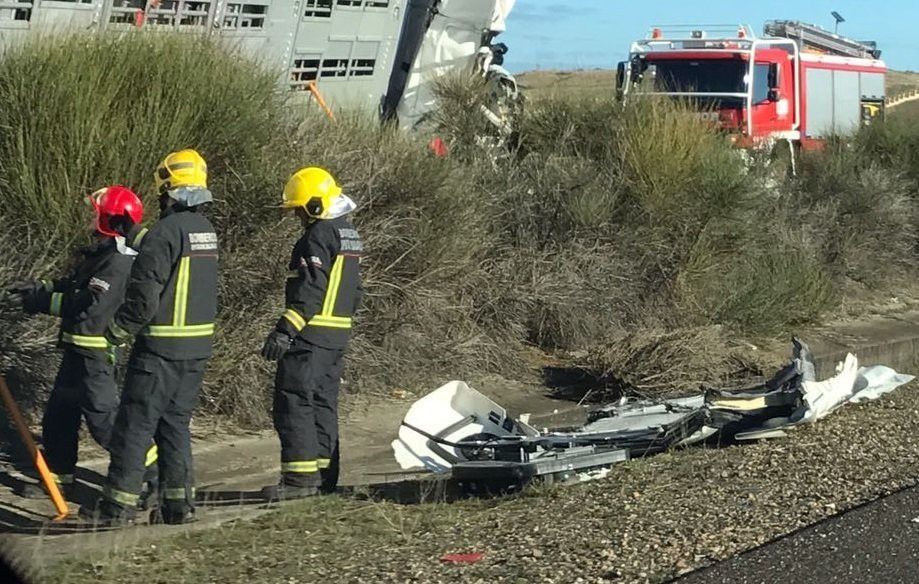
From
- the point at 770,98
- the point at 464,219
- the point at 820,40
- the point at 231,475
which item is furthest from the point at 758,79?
the point at 231,475

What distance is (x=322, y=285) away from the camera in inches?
308

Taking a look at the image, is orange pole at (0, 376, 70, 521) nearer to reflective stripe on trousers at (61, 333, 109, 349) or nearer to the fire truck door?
reflective stripe on trousers at (61, 333, 109, 349)

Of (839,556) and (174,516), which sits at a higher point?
(839,556)

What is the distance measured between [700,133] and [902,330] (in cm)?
348

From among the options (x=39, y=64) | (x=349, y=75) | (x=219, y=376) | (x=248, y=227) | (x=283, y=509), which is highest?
(x=349, y=75)

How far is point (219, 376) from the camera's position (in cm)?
958

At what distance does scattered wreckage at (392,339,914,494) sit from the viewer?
7.98 m

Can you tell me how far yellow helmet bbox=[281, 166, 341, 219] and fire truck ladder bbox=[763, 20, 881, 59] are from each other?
20798 millimetres

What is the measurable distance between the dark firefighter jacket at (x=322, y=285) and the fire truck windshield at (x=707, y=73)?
15843 millimetres

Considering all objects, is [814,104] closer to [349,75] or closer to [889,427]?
[349,75]

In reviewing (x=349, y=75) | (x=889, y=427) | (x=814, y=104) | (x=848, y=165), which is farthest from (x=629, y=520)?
(x=814, y=104)

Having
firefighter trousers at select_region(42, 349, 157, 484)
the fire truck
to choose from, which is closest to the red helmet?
firefighter trousers at select_region(42, 349, 157, 484)

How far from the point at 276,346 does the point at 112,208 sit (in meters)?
1.17

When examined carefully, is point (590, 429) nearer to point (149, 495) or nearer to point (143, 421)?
point (149, 495)
